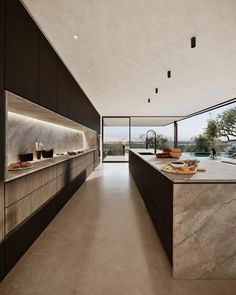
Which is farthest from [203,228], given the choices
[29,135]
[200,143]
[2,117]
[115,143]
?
[115,143]

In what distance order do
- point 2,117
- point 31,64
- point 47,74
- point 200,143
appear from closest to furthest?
point 2,117 < point 31,64 < point 47,74 < point 200,143

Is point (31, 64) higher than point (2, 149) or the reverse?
higher

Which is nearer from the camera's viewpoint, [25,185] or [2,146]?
[2,146]

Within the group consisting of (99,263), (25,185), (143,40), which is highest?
(143,40)

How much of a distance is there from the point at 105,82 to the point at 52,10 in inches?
105

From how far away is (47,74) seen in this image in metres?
2.76

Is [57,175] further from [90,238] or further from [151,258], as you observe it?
[151,258]

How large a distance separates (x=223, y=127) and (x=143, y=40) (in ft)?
18.4

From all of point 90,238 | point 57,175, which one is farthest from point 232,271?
point 57,175

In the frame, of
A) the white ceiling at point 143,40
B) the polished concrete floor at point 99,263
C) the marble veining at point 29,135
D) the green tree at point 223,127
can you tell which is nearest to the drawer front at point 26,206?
the polished concrete floor at point 99,263

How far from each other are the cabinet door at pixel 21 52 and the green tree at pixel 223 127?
639 centimetres

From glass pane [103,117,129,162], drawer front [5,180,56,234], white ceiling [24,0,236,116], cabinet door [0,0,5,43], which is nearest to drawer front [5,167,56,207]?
drawer front [5,180,56,234]

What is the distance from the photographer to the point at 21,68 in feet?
6.58

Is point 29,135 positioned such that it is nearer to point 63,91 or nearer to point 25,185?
point 63,91
